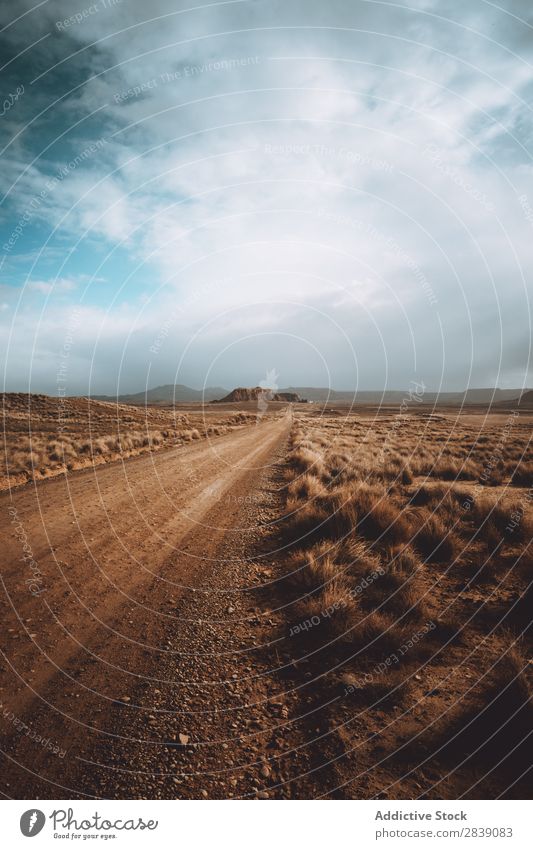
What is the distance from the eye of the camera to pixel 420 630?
4461 mm

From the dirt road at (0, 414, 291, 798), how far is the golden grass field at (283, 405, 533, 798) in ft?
4.26

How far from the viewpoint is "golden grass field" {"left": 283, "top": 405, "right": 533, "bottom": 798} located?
2918mm

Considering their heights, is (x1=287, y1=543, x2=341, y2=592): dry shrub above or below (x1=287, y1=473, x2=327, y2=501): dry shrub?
below

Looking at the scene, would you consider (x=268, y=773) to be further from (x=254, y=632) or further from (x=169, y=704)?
(x=254, y=632)

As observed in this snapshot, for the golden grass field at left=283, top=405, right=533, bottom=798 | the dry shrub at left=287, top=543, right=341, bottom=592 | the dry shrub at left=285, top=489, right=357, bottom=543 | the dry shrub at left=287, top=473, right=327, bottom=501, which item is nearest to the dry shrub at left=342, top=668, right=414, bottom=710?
the golden grass field at left=283, top=405, right=533, bottom=798

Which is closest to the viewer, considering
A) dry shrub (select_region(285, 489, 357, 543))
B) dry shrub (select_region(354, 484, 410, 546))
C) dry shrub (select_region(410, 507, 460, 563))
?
dry shrub (select_region(410, 507, 460, 563))

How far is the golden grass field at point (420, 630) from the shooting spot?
2.92 meters

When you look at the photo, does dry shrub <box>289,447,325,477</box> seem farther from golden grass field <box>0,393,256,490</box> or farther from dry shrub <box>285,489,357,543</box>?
golden grass field <box>0,393,256,490</box>

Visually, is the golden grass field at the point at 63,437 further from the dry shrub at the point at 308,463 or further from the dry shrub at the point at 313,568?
the dry shrub at the point at 313,568

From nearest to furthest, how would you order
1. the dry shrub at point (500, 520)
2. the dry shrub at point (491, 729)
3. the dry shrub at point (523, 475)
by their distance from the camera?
the dry shrub at point (491, 729) → the dry shrub at point (500, 520) → the dry shrub at point (523, 475)

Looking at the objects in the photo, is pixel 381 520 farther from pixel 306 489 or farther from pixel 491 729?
pixel 491 729

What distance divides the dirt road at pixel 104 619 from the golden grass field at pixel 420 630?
4.26 feet

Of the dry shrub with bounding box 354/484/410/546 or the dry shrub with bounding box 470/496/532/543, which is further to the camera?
the dry shrub with bounding box 354/484/410/546

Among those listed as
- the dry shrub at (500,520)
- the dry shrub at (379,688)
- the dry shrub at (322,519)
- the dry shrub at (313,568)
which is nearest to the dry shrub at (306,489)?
the dry shrub at (322,519)
